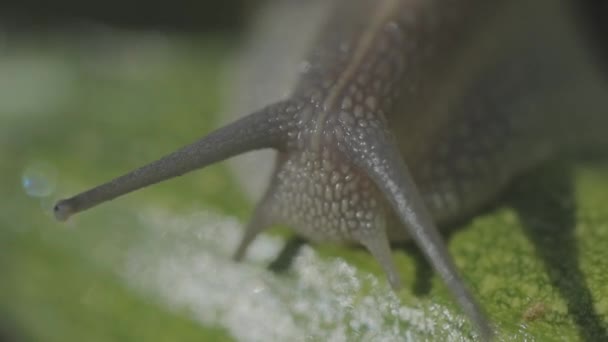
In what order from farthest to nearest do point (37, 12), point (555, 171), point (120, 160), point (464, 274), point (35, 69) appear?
1. point (37, 12)
2. point (35, 69)
3. point (120, 160)
4. point (555, 171)
5. point (464, 274)

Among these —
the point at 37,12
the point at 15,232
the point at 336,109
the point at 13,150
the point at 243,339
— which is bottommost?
the point at 243,339

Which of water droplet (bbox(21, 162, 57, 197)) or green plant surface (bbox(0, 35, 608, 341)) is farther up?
water droplet (bbox(21, 162, 57, 197))

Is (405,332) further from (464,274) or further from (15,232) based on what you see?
(15,232)

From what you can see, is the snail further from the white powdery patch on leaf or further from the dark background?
the dark background

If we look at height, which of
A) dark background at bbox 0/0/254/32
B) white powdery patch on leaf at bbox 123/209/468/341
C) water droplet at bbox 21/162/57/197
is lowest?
white powdery patch on leaf at bbox 123/209/468/341

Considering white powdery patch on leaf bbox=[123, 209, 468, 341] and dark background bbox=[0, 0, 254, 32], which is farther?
dark background bbox=[0, 0, 254, 32]

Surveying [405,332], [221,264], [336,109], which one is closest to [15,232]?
[221,264]

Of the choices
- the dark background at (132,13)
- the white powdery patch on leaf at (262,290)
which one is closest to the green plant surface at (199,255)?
the white powdery patch on leaf at (262,290)

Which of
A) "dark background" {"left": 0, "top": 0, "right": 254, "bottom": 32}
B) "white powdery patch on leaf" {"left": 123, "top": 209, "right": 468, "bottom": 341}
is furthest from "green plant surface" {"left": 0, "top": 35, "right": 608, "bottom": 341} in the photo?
"dark background" {"left": 0, "top": 0, "right": 254, "bottom": 32}
